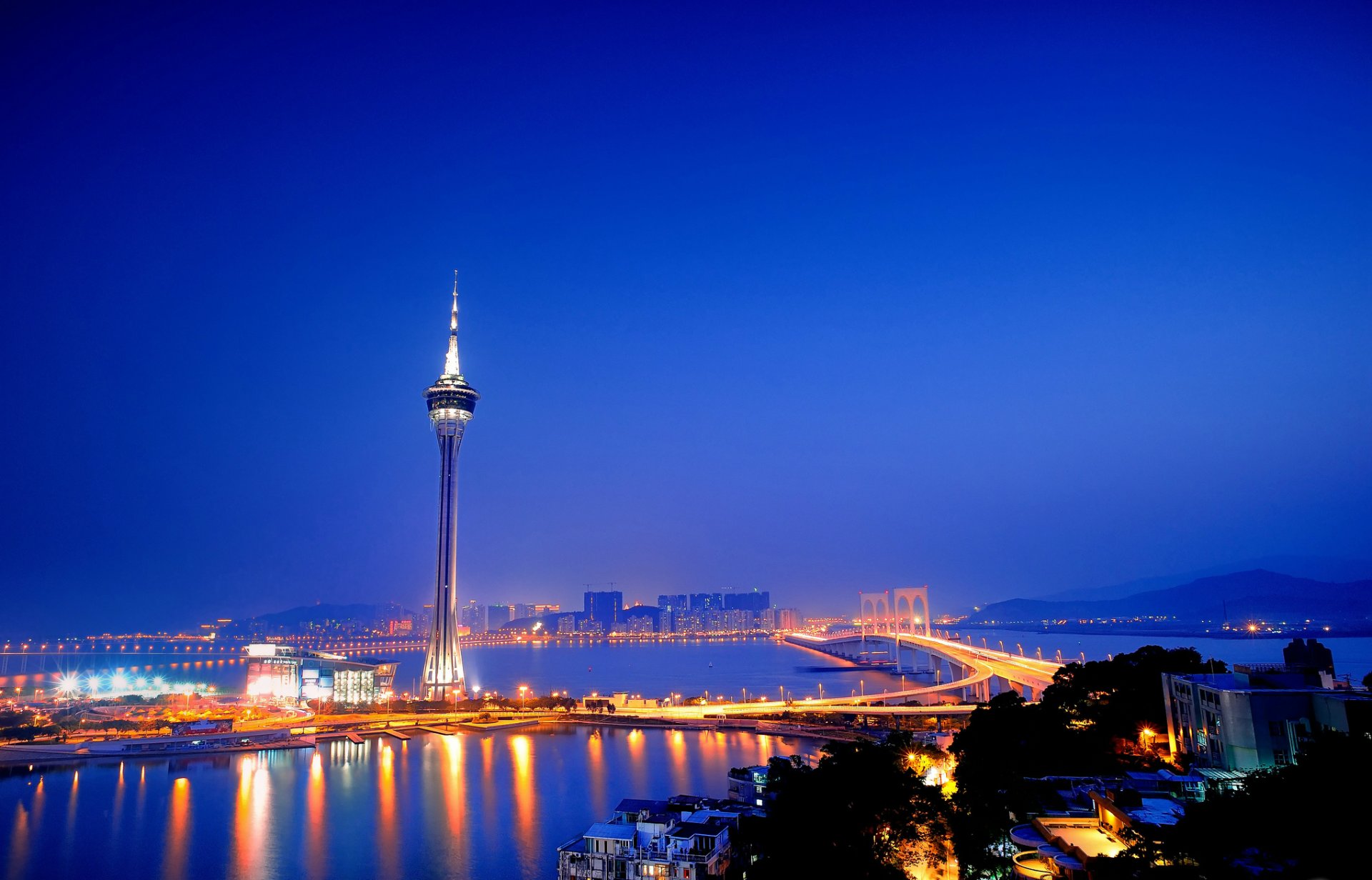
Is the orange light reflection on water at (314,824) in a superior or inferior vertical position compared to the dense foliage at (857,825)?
inferior

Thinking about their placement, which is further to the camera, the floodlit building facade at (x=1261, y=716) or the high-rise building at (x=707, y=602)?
the high-rise building at (x=707, y=602)

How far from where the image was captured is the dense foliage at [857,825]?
7.54 metres

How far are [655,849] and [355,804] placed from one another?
8.85m

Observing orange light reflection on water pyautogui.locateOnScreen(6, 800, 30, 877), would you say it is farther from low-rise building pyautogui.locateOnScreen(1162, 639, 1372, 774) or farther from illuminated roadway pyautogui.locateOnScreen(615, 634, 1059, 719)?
low-rise building pyautogui.locateOnScreen(1162, 639, 1372, 774)

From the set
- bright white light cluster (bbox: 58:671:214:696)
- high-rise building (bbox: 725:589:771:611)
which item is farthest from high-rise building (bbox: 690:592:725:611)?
bright white light cluster (bbox: 58:671:214:696)

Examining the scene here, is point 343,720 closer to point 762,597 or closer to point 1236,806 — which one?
point 1236,806

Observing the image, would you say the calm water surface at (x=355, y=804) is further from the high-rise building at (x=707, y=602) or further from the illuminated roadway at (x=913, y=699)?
the high-rise building at (x=707, y=602)

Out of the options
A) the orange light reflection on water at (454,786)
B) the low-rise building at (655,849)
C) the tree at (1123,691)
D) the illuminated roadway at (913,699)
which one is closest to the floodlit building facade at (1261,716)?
the tree at (1123,691)

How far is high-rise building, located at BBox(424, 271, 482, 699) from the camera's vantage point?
92.0 ft

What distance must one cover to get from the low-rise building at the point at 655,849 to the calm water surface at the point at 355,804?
202 centimetres

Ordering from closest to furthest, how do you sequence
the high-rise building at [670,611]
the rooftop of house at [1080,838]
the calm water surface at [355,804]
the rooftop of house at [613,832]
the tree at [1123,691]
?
the rooftop of house at [1080,838], the rooftop of house at [613,832], the tree at [1123,691], the calm water surface at [355,804], the high-rise building at [670,611]

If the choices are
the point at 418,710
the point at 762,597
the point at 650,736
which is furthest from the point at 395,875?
the point at 762,597

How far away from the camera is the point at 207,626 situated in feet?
359

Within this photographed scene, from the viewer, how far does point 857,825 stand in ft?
25.4
